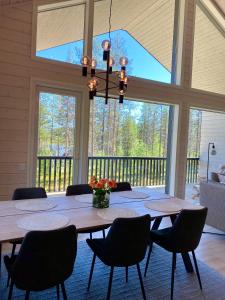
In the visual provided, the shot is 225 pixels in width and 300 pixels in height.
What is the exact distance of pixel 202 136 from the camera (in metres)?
7.70

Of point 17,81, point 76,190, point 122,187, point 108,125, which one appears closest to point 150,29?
point 108,125

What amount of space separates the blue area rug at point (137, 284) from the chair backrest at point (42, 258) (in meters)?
0.71

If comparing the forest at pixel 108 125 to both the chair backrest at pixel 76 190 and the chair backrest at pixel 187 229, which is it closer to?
the chair backrest at pixel 76 190

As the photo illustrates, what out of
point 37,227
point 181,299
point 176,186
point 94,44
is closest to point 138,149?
point 176,186

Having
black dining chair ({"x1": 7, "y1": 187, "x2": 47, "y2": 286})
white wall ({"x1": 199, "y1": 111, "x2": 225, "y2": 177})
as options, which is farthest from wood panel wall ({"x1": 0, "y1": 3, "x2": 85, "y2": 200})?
white wall ({"x1": 199, "y1": 111, "x2": 225, "y2": 177})

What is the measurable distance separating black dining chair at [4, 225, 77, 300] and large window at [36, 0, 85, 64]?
3043mm

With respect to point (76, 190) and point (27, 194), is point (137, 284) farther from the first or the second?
point (27, 194)

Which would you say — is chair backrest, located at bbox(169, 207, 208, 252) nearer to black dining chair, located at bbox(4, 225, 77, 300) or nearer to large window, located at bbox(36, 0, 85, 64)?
black dining chair, located at bbox(4, 225, 77, 300)

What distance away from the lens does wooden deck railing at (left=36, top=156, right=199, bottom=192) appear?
4.26 meters

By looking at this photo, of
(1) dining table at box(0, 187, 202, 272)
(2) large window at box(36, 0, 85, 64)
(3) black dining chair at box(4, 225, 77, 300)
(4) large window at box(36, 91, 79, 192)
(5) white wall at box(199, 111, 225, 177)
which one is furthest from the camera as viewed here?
(5) white wall at box(199, 111, 225, 177)

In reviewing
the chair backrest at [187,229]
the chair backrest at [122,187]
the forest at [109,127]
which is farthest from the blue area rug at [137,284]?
the forest at [109,127]

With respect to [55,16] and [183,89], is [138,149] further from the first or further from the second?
[55,16]

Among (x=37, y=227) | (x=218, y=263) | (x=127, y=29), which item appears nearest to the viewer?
(x=37, y=227)

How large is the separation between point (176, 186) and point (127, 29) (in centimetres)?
314
